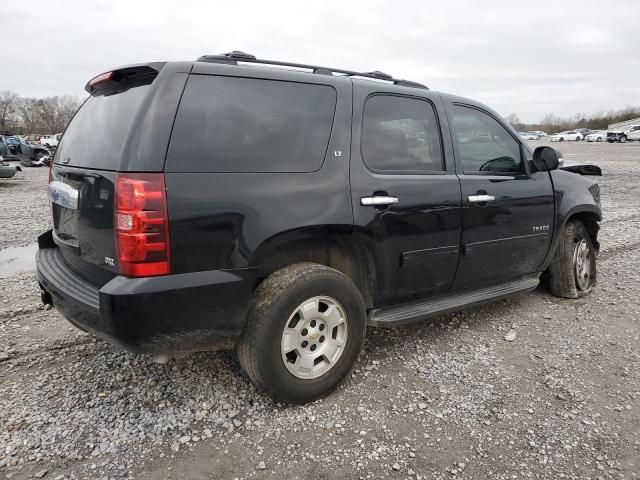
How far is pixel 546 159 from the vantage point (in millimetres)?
3885

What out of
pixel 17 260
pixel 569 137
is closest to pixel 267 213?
pixel 17 260

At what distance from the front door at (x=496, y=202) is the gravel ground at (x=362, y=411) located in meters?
0.60

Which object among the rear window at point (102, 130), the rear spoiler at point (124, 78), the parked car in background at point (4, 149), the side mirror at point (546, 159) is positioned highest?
the parked car in background at point (4, 149)

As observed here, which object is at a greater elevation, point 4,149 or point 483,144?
point 4,149

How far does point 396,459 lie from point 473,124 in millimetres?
2582

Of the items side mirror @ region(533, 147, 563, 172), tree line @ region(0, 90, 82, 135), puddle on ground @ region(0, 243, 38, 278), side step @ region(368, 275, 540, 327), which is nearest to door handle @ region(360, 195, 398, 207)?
side step @ region(368, 275, 540, 327)

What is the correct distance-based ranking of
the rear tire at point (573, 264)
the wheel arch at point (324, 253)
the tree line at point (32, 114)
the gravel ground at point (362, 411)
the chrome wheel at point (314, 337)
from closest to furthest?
the gravel ground at point (362, 411)
the wheel arch at point (324, 253)
the chrome wheel at point (314, 337)
the rear tire at point (573, 264)
the tree line at point (32, 114)

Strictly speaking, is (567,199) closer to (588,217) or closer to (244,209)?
(588,217)

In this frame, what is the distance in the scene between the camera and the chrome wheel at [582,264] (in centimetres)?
452

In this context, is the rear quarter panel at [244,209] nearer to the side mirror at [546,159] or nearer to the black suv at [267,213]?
the black suv at [267,213]

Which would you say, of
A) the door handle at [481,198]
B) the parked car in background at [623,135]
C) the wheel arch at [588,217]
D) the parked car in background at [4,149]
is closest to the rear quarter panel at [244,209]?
the door handle at [481,198]

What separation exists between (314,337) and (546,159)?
8.55 ft

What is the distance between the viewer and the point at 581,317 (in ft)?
13.4

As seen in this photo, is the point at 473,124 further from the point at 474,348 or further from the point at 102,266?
the point at 102,266
